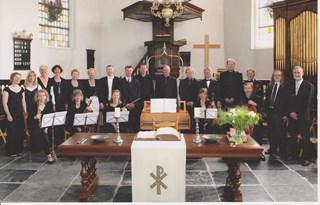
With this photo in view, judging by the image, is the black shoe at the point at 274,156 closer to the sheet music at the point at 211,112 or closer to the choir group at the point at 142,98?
the choir group at the point at 142,98

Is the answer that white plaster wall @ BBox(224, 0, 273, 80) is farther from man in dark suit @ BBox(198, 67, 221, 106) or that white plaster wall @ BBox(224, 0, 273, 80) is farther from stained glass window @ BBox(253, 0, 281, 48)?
man in dark suit @ BBox(198, 67, 221, 106)

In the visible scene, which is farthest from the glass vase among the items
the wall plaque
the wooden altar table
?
the wall plaque

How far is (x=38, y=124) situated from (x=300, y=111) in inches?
169

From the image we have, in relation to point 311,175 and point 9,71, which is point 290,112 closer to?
point 311,175

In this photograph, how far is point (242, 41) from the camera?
12508mm

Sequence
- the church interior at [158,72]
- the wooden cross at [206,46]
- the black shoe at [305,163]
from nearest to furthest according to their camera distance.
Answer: the church interior at [158,72]
the black shoe at [305,163]
the wooden cross at [206,46]

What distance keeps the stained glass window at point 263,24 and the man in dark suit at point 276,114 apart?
568 centimetres

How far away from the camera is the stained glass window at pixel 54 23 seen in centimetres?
1150

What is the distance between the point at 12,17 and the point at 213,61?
A: 672 centimetres

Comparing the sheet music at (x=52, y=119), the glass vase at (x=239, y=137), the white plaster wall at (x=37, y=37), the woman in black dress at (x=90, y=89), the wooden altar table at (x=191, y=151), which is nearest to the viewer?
the wooden altar table at (x=191, y=151)

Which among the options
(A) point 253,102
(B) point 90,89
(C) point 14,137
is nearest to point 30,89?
(C) point 14,137

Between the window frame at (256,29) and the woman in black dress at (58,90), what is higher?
the window frame at (256,29)

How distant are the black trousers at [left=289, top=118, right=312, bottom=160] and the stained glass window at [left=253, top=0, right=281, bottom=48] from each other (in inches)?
236

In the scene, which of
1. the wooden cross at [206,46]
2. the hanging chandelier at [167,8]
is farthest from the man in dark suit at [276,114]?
the wooden cross at [206,46]
